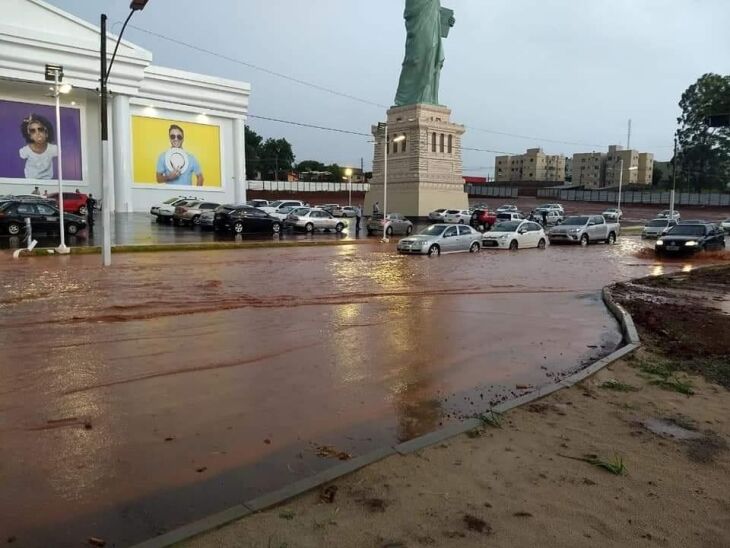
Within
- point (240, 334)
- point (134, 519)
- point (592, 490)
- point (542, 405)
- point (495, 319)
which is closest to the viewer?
point (134, 519)

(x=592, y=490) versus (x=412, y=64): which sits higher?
(x=412, y=64)

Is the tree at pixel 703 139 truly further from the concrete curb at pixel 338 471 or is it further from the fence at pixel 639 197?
the concrete curb at pixel 338 471

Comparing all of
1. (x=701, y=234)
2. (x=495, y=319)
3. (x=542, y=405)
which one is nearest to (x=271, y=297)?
(x=495, y=319)

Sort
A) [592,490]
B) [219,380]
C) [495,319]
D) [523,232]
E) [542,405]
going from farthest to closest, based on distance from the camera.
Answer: [523,232]
[495,319]
[219,380]
[542,405]
[592,490]

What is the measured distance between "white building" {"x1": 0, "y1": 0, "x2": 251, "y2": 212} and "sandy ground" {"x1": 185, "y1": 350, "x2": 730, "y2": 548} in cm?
4599

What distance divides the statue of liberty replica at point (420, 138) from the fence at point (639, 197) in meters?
45.0

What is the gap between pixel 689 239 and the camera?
2655 centimetres

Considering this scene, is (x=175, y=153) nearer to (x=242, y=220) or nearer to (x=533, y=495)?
(x=242, y=220)

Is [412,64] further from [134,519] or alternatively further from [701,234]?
[134,519]

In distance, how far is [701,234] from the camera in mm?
27422

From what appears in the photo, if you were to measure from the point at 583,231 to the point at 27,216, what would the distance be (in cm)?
2812

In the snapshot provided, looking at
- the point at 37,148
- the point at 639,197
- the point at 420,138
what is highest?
the point at 420,138

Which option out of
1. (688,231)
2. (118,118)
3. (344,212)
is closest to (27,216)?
(118,118)

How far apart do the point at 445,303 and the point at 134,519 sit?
9.80m
